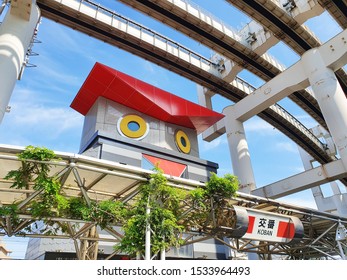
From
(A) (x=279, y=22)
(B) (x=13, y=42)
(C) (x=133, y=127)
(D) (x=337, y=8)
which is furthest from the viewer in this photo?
(A) (x=279, y=22)

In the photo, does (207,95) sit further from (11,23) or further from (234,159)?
(11,23)

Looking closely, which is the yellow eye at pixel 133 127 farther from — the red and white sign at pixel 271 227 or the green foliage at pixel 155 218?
the red and white sign at pixel 271 227

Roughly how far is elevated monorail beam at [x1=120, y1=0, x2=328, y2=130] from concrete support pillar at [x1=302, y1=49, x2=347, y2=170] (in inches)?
245

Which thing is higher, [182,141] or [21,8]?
[21,8]

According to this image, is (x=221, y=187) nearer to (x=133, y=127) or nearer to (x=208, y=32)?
(x=133, y=127)

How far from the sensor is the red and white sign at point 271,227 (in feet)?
38.0

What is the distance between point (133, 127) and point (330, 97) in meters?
14.3

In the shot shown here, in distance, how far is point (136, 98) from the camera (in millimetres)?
21281

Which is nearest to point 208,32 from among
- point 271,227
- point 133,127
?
point 133,127

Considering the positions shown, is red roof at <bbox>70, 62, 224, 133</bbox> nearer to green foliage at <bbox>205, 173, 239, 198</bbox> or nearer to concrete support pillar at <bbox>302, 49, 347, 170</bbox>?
concrete support pillar at <bbox>302, 49, 347, 170</bbox>

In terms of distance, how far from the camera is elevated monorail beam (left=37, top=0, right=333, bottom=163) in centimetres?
2117

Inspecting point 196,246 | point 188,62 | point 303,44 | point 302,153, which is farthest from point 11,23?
point 302,153

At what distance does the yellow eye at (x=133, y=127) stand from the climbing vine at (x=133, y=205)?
1100 centimetres
